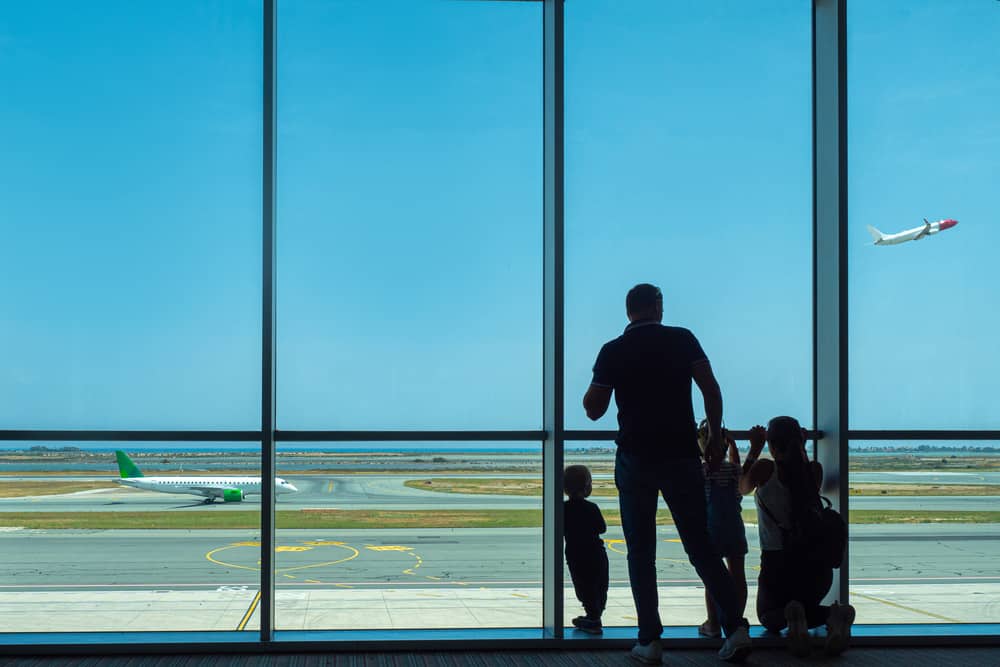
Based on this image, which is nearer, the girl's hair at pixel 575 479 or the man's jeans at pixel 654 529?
the man's jeans at pixel 654 529

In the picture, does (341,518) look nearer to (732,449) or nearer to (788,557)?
(732,449)

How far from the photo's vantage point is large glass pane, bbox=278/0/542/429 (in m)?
3.33

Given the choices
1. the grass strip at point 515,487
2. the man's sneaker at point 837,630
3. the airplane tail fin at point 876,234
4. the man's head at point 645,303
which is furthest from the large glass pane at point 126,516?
the airplane tail fin at point 876,234

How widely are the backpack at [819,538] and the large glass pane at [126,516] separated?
6.88 feet

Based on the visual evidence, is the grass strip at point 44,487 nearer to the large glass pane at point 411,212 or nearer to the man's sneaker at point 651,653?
the large glass pane at point 411,212

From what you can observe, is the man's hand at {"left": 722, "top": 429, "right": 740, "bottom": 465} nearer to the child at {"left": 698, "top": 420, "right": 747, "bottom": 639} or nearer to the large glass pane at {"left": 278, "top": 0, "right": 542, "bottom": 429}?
Result: the child at {"left": 698, "top": 420, "right": 747, "bottom": 639}

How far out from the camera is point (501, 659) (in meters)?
2.87

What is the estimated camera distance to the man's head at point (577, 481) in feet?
10.7

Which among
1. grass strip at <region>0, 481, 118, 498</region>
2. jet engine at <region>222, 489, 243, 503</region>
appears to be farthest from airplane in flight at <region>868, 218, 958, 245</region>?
grass strip at <region>0, 481, 118, 498</region>

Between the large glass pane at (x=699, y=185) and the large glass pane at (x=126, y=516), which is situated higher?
the large glass pane at (x=699, y=185)

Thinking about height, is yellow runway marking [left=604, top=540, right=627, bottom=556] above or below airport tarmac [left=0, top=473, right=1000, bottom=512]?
below

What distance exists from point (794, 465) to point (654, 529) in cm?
66

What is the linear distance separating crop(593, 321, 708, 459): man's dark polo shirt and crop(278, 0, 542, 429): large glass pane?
633mm

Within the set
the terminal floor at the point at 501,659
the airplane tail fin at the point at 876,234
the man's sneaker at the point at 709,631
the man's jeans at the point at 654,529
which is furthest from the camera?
the airplane tail fin at the point at 876,234
